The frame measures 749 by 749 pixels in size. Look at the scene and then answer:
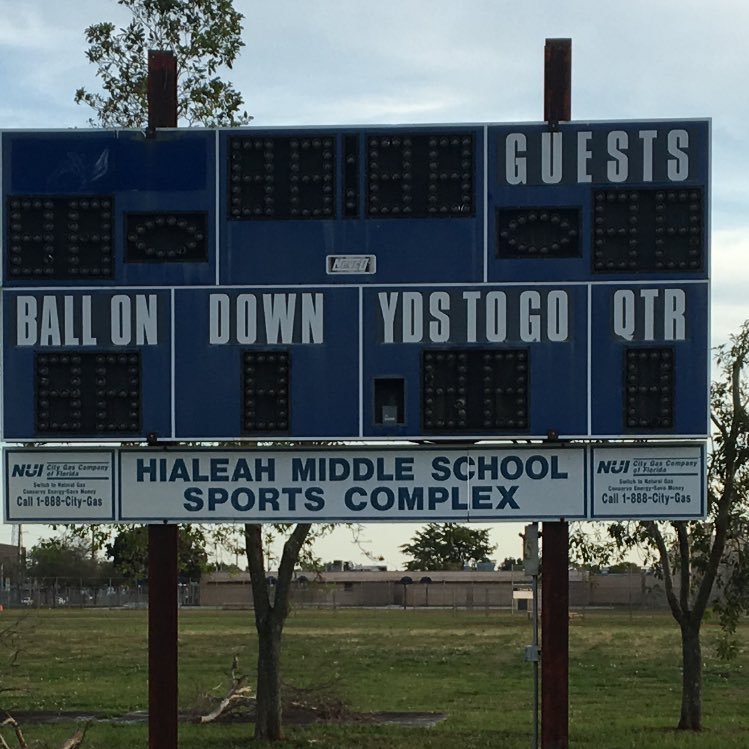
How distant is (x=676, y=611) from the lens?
26.4 m

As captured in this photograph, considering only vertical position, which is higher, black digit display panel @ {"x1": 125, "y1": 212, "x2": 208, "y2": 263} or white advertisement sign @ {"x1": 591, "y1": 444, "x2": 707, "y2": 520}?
black digit display panel @ {"x1": 125, "y1": 212, "x2": 208, "y2": 263}

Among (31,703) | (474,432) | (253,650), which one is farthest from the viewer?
(253,650)

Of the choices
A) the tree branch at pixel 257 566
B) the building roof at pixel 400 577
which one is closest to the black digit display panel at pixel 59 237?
the tree branch at pixel 257 566

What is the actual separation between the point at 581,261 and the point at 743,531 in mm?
12101

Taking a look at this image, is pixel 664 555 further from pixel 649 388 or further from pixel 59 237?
pixel 59 237

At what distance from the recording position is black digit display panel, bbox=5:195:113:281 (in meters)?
15.1

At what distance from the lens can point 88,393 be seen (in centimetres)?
1499

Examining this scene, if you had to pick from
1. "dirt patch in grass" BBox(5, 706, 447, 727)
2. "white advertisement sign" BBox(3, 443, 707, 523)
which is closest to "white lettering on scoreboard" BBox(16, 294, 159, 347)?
"white advertisement sign" BBox(3, 443, 707, 523)

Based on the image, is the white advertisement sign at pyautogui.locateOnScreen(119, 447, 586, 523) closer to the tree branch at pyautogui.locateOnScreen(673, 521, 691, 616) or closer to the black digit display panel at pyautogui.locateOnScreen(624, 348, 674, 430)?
the black digit display panel at pyautogui.locateOnScreen(624, 348, 674, 430)

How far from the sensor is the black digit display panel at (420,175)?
14961mm

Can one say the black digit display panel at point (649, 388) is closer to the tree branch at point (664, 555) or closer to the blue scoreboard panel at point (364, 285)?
the blue scoreboard panel at point (364, 285)

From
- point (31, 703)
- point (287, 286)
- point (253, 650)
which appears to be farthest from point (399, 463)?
point (253, 650)

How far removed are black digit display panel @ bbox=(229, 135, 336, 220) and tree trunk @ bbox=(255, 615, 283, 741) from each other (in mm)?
10977

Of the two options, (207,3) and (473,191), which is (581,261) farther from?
(207,3)
